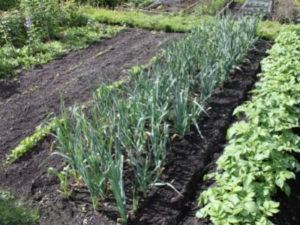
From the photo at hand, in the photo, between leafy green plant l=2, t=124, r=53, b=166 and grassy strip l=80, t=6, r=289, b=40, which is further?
grassy strip l=80, t=6, r=289, b=40

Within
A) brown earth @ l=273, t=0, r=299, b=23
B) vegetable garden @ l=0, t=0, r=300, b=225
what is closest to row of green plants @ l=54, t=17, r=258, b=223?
vegetable garden @ l=0, t=0, r=300, b=225

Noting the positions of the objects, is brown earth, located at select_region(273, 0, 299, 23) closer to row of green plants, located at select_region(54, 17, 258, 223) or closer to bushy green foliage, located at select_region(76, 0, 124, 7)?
row of green plants, located at select_region(54, 17, 258, 223)

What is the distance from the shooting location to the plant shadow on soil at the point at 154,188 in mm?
2547

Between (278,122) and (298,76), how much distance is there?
3.54 feet

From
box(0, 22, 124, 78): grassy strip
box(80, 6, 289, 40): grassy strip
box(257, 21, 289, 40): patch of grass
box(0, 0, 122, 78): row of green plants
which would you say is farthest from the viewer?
box(80, 6, 289, 40): grassy strip

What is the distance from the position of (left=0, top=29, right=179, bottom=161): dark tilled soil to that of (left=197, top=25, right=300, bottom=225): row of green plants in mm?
1365

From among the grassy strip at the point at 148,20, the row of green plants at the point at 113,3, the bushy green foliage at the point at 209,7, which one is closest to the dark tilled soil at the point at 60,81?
the grassy strip at the point at 148,20

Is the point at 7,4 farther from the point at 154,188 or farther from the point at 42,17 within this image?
the point at 154,188

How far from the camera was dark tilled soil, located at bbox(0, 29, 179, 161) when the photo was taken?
12.6 ft

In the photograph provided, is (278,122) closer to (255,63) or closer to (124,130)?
(124,130)

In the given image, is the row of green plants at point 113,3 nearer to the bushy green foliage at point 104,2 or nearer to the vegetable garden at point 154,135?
the bushy green foliage at point 104,2

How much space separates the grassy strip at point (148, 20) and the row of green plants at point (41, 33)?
1.24 ft

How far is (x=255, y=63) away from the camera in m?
5.16

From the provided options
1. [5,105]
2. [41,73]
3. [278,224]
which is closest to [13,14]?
[41,73]
